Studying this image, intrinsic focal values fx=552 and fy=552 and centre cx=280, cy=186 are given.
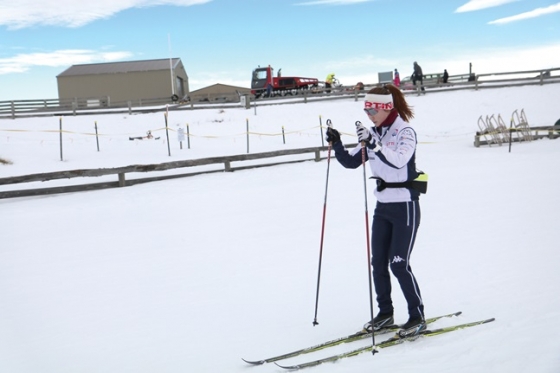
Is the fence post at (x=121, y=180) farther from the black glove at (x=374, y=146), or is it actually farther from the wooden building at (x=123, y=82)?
the wooden building at (x=123, y=82)

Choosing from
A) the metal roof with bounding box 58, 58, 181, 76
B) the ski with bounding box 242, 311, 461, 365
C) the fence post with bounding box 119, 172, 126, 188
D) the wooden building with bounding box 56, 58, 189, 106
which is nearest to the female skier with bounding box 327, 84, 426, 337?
the ski with bounding box 242, 311, 461, 365

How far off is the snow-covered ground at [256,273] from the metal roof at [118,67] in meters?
28.6

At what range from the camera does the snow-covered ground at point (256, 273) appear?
4.20 m

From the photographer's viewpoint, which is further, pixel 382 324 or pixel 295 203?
pixel 295 203

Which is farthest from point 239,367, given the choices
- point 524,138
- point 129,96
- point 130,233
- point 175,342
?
point 129,96

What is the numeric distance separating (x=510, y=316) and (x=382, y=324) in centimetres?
109

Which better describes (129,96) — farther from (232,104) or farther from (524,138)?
(524,138)

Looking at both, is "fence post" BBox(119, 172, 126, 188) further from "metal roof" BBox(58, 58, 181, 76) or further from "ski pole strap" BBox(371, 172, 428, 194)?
"metal roof" BBox(58, 58, 181, 76)

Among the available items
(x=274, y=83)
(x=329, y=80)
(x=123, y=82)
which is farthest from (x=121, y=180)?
(x=123, y=82)

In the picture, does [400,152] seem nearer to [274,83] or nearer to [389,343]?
[389,343]

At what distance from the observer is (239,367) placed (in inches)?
157

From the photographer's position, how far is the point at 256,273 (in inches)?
255

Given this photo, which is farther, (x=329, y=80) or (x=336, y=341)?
(x=329, y=80)

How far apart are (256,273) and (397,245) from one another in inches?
107
